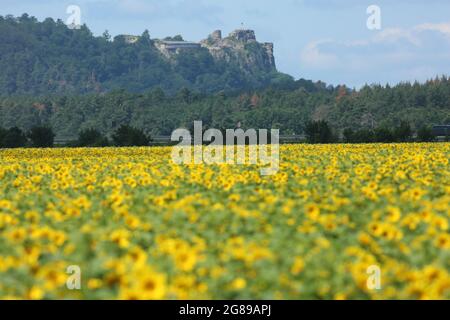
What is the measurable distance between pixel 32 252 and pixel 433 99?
123426 millimetres

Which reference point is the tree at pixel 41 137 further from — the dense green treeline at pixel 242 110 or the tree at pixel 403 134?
the dense green treeline at pixel 242 110

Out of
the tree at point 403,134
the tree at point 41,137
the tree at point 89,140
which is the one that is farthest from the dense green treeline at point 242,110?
Answer: the tree at point 41,137

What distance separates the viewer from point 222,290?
7008mm

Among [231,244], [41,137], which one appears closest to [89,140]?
[41,137]

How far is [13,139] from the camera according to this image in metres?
45.1

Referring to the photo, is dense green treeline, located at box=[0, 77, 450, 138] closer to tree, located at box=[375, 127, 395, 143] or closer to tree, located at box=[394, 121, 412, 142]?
tree, located at box=[394, 121, 412, 142]

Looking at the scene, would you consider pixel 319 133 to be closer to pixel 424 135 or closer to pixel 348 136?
pixel 348 136

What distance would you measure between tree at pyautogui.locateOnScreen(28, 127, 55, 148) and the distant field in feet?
111

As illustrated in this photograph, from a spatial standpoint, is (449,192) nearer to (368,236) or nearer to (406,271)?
(368,236)

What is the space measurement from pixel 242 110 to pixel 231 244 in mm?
134188

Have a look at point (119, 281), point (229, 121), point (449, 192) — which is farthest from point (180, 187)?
point (229, 121)

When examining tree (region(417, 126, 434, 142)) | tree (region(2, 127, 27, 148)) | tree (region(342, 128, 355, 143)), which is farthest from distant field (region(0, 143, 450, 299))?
tree (region(342, 128, 355, 143))

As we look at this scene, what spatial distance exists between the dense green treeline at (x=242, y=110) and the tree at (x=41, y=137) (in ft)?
229
